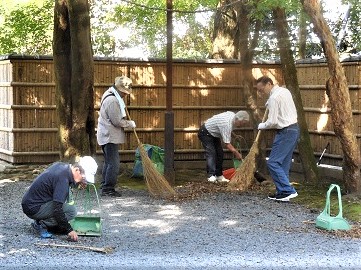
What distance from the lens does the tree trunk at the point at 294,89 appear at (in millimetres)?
12586

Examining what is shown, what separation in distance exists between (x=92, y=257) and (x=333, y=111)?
502 centimetres

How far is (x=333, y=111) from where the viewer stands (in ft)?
35.1

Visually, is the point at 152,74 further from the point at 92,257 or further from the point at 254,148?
the point at 92,257

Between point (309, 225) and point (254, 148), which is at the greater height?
point (254, 148)

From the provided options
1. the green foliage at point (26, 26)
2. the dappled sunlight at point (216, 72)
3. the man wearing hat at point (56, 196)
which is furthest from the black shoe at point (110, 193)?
the green foliage at point (26, 26)

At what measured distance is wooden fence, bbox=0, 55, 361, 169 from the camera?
14.1 metres

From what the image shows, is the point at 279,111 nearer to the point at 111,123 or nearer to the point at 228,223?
the point at 228,223

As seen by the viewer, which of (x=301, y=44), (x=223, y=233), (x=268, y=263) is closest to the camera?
(x=268, y=263)

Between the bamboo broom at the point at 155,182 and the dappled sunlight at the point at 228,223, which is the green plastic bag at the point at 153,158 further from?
the dappled sunlight at the point at 228,223

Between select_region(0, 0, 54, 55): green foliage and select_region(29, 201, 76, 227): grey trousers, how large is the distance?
19.0 meters

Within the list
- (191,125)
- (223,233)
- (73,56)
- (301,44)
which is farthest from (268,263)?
(301,44)

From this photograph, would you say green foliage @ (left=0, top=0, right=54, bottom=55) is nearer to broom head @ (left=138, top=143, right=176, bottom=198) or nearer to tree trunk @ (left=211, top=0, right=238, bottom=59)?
tree trunk @ (left=211, top=0, right=238, bottom=59)

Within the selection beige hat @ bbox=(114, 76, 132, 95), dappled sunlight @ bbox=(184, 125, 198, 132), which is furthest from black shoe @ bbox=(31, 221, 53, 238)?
dappled sunlight @ bbox=(184, 125, 198, 132)

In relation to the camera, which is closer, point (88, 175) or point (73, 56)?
point (88, 175)
